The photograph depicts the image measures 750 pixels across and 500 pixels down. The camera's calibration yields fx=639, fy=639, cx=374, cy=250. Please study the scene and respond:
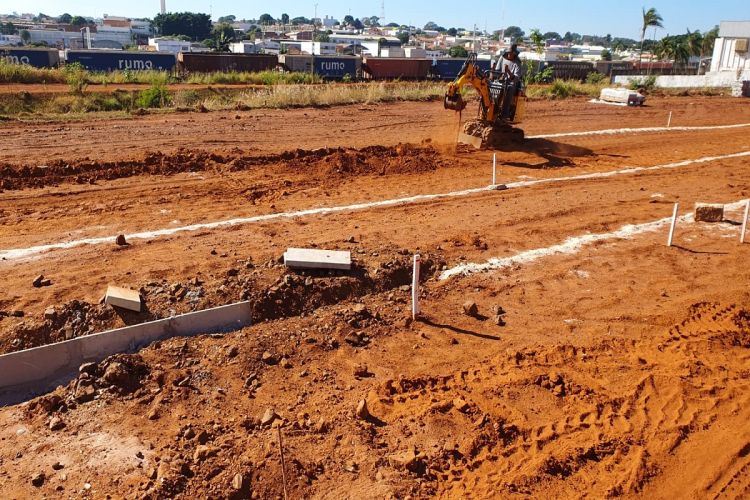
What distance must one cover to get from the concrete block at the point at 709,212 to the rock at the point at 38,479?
12.1 m

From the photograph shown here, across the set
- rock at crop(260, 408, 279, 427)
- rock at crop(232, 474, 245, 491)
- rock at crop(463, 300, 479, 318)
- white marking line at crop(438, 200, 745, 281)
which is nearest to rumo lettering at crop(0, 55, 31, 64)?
white marking line at crop(438, 200, 745, 281)

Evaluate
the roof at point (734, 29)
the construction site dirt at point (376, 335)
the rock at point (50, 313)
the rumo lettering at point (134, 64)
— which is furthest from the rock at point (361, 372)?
the roof at point (734, 29)

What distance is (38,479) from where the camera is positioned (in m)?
5.38

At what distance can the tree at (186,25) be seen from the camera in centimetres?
13612

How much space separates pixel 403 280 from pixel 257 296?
7.19 feet

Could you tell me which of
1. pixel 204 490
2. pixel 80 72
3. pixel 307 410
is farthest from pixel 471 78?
pixel 80 72

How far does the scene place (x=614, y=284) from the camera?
9633mm

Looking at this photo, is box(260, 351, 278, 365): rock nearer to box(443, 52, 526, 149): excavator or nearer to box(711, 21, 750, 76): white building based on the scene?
box(443, 52, 526, 149): excavator

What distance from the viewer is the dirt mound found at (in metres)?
13.7

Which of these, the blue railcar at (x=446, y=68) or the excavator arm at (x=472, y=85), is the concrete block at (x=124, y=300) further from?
the blue railcar at (x=446, y=68)

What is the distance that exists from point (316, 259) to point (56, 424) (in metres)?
3.84

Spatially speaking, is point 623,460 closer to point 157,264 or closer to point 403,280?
point 403,280

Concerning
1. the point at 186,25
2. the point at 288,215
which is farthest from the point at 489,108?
the point at 186,25

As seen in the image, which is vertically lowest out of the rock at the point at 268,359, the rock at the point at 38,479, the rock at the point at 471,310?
the rock at the point at 38,479
